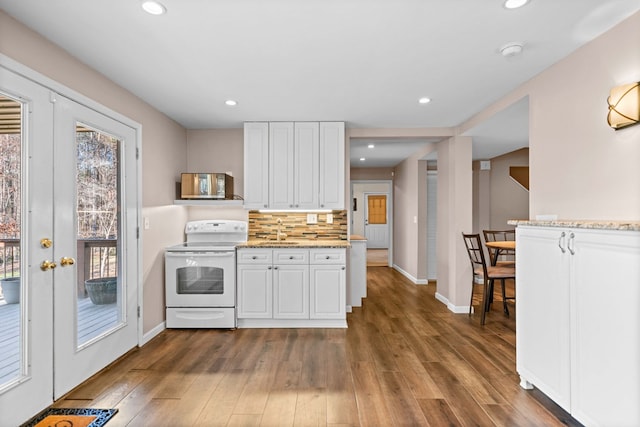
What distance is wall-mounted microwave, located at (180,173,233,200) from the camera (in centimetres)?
387

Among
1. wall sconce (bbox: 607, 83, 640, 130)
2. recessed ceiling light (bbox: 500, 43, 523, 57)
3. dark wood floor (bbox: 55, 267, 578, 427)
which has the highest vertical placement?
recessed ceiling light (bbox: 500, 43, 523, 57)

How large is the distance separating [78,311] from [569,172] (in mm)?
3669

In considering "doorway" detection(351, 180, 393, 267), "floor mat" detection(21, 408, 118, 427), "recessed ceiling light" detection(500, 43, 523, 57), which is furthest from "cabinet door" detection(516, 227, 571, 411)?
"doorway" detection(351, 180, 393, 267)

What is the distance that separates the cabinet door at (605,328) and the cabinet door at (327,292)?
7.16 ft

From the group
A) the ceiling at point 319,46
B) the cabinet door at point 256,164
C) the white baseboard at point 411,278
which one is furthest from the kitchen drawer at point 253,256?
the white baseboard at point 411,278

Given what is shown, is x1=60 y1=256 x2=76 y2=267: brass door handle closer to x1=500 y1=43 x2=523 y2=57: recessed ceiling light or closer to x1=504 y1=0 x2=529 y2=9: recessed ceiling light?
x1=504 y1=0 x2=529 y2=9: recessed ceiling light

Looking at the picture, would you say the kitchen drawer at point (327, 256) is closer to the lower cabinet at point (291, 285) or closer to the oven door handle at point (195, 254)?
the lower cabinet at point (291, 285)

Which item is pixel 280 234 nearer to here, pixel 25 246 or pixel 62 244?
pixel 62 244

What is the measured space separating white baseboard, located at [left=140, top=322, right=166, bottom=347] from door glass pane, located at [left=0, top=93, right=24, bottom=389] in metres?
1.32

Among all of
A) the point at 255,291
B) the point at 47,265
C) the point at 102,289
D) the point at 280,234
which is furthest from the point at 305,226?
the point at 47,265

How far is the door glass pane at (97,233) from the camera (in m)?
2.48

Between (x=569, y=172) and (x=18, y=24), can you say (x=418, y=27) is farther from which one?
(x=18, y=24)

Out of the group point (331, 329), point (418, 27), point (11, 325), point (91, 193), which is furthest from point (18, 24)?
point (331, 329)

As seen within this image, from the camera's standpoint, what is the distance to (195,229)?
414cm
